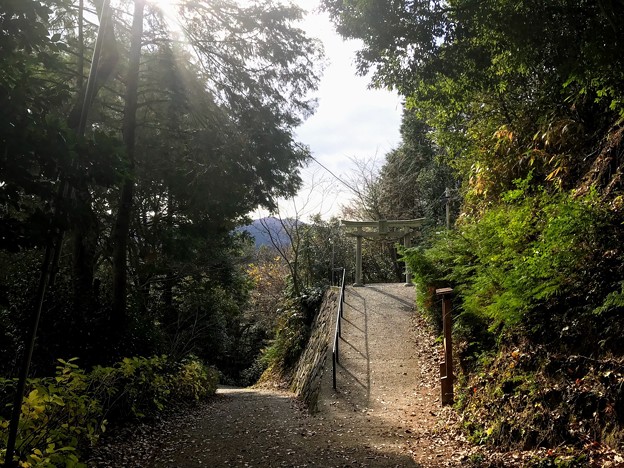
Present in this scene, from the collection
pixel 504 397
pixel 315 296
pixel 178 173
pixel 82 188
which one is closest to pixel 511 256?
pixel 504 397

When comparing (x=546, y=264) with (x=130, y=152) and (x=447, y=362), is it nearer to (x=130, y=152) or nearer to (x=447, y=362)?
(x=447, y=362)

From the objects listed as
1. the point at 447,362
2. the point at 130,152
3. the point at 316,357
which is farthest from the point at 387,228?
the point at 130,152

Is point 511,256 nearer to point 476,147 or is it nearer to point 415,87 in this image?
point 415,87

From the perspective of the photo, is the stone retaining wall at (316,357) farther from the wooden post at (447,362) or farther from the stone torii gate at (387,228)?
the wooden post at (447,362)

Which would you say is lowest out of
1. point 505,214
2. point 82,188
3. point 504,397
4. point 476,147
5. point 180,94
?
point 504,397

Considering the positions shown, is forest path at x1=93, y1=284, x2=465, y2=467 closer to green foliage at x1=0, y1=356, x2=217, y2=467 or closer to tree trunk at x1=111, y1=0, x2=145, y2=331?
green foliage at x1=0, y1=356, x2=217, y2=467

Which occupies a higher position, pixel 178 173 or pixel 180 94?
pixel 180 94

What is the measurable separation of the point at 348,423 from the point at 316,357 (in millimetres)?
5018

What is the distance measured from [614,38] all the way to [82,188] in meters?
4.81

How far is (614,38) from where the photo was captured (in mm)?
4441

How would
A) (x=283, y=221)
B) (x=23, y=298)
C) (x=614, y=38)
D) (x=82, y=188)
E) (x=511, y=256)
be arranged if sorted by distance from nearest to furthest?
(x=82, y=188) < (x=614, y=38) < (x=511, y=256) < (x=23, y=298) < (x=283, y=221)

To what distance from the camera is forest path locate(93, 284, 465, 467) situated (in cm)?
539

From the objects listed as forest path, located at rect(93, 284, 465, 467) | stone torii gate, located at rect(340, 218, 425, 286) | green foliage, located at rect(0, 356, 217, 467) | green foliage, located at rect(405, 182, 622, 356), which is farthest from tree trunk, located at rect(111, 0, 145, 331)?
stone torii gate, located at rect(340, 218, 425, 286)

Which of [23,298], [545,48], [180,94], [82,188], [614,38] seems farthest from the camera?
[180,94]
